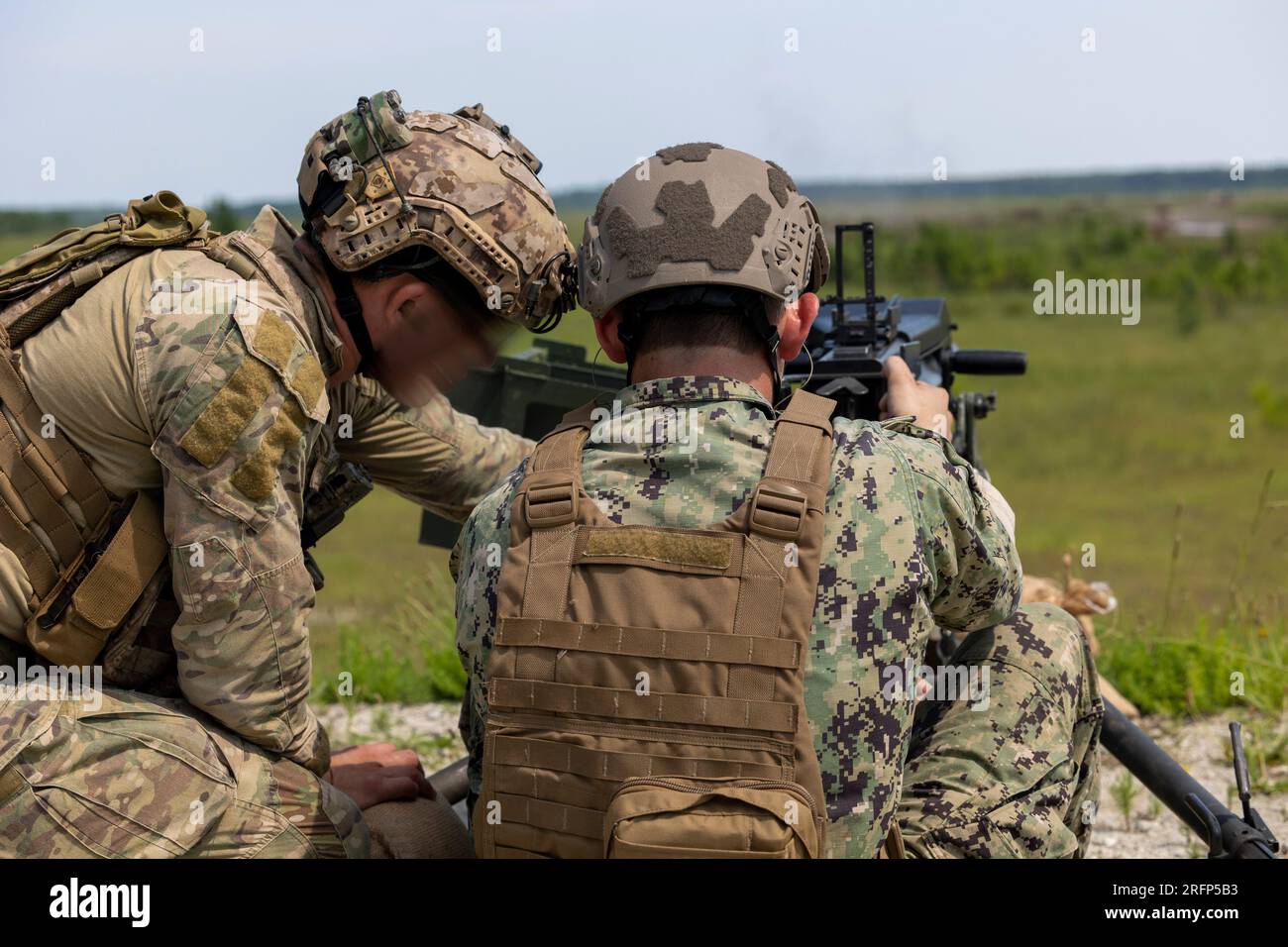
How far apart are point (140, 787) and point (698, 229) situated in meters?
A: 1.74

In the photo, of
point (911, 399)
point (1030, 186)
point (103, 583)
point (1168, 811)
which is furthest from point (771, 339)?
point (1030, 186)

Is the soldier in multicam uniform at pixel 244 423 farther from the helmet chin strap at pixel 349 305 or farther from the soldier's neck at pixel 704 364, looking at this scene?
the soldier's neck at pixel 704 364

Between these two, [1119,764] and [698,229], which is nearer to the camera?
[698,229]

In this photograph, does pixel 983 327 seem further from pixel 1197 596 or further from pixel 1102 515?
pixel 1197 596

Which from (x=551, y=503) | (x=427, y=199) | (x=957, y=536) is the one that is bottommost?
(x=957, y=536)

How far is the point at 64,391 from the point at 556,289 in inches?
47.6

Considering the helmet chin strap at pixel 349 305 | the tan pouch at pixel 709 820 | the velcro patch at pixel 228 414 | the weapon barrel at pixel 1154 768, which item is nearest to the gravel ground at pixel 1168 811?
the weapon barrel at pixel 1154 768

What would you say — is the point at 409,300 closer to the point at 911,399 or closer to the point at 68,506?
the point at 68,506

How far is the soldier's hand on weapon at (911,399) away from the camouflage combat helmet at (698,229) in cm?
60

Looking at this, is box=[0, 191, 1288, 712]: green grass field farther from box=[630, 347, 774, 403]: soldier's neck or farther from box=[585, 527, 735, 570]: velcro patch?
box=[585, 527, 735, 570]: velcro patch

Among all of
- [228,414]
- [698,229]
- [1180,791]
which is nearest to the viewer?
[698,229]

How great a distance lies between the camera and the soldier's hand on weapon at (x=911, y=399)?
131 inches

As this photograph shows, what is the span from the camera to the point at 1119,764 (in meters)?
5.25

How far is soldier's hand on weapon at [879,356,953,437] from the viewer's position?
3316 millimetres
